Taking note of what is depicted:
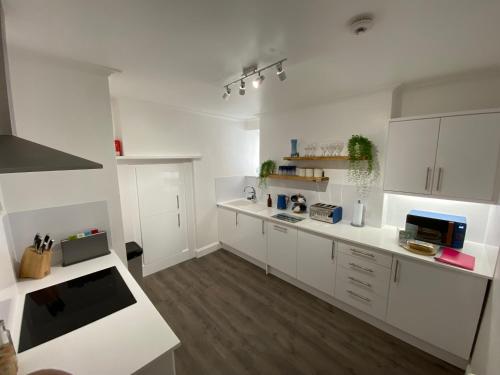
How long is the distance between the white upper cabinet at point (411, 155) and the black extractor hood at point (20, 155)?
2.44 meters

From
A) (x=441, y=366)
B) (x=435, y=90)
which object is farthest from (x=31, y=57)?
(x=441, y=366)

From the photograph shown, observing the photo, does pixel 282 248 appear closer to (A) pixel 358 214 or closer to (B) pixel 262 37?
(A) pixel 358 214

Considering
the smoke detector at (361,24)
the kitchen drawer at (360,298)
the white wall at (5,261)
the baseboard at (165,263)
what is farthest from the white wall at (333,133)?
the white wall at (5,261)

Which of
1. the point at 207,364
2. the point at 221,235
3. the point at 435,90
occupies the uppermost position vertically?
the point at 435,90

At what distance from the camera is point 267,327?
2.10 m

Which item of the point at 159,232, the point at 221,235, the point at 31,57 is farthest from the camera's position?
the point at 221,235

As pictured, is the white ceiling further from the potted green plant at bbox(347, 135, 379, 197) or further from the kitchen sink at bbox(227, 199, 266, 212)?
the kitchen sink at bbox(227, 199, 266, 212)

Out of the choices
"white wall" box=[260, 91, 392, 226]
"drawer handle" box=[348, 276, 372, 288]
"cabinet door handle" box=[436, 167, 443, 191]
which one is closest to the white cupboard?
"white wall" box=[260, 91, 392, 226]

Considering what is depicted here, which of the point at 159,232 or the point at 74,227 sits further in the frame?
the point at 159,232

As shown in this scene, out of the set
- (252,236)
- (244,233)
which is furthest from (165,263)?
(252,236)

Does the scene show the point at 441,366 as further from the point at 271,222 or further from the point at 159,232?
the point at 159,232

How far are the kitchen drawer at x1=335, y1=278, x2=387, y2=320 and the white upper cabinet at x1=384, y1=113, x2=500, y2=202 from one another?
3.52 ft

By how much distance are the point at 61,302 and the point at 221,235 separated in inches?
100.0

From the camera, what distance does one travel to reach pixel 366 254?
6.63 ft
